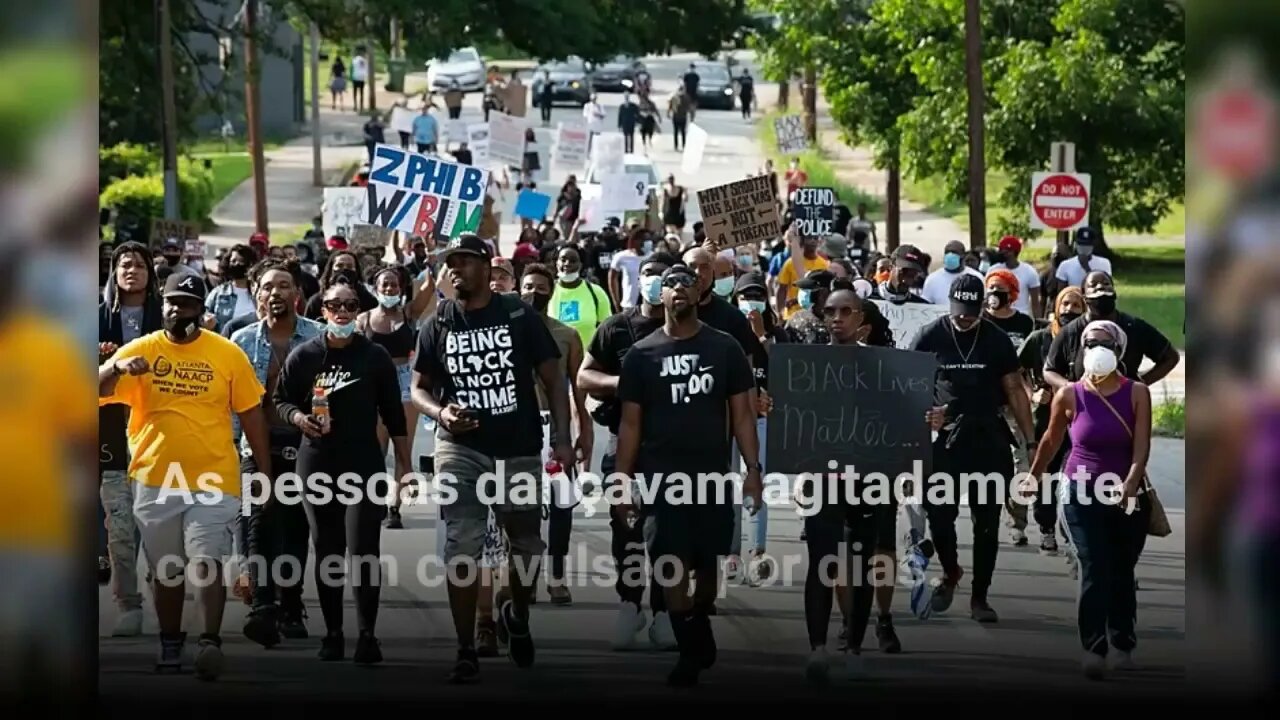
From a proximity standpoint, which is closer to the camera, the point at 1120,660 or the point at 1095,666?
the point at 1095,666

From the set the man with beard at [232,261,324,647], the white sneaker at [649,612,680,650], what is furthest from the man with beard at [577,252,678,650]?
the man with beard at [232,261,324,647]

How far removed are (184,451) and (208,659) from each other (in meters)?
0.92

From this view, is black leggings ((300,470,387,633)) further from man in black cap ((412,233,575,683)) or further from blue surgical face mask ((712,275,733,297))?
blue surgical face mask ((712,275,733,297))

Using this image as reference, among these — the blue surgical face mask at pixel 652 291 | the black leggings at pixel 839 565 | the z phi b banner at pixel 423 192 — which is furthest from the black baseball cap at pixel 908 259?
the black leggings at pixel 839 565

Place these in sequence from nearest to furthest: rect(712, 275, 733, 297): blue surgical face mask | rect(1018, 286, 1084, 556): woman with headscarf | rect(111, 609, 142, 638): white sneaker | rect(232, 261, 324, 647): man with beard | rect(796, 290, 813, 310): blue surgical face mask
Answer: rect(232, 261, 324, 647): man with beard < rect(111, 609, 142, 638): white sneaker < rect(1018, 286, 1084, 556): woman with headscarf < rect(796, 290, 813, 310): blue surgical face mask < rect(712, 275, 733, 297): blue surgical face mask

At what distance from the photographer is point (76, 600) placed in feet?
21.3

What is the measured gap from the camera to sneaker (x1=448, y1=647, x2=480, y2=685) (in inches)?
410

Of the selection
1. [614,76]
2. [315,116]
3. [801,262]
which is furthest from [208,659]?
[614,76]

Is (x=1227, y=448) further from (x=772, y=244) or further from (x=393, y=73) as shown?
(x=393, y=73)

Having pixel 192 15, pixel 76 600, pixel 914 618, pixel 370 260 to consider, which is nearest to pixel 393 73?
pixel 192 15

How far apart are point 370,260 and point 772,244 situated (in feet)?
38.1

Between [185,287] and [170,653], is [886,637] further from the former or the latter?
[185,287]

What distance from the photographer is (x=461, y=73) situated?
214 feet

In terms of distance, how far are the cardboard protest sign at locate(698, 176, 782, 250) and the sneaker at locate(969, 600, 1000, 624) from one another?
8.59 metres
